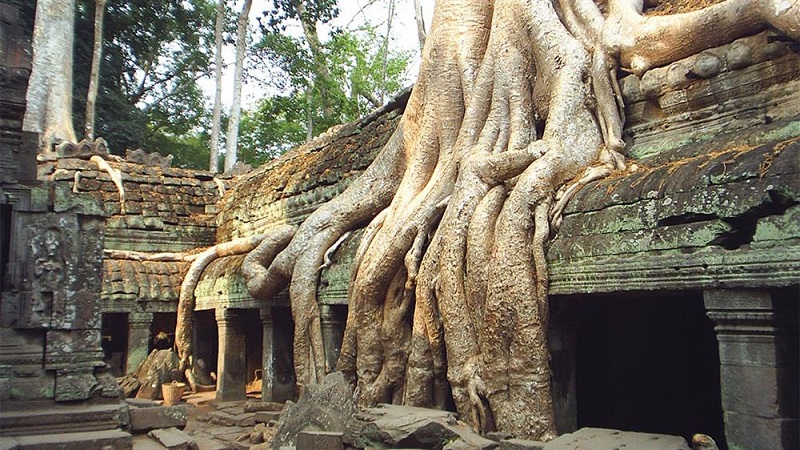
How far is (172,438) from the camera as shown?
19.2 ft

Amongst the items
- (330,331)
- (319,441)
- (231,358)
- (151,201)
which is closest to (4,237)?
(319,441)

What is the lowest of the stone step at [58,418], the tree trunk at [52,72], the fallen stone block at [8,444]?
the fallen stone block at [8,444]

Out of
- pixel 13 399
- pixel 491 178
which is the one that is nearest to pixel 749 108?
pixel 491 178

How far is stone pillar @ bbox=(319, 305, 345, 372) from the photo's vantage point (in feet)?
24.5

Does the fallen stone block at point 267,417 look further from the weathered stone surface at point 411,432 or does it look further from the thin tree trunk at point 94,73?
the thin tree trunk at point 94,73

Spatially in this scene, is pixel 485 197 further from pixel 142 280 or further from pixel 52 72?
pixel 52 72

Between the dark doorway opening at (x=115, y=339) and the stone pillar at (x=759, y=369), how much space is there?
989cm

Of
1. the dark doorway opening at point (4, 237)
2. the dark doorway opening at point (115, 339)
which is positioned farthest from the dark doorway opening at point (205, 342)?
the dark doorway opening at point (4, 237)

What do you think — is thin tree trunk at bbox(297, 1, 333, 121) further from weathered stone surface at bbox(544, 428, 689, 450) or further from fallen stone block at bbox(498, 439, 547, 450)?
weathered stone surface at bbox(544, 428, 689, 450)

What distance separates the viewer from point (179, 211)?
516 inches

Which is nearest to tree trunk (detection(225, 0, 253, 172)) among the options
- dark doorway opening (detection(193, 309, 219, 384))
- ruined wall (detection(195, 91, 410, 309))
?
ruined wall (detection(195, 91, 410, 309))

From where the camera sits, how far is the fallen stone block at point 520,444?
173 inches

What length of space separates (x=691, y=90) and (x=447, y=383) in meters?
2.88

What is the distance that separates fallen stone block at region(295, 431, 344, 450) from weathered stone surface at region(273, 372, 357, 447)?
0.88ft
